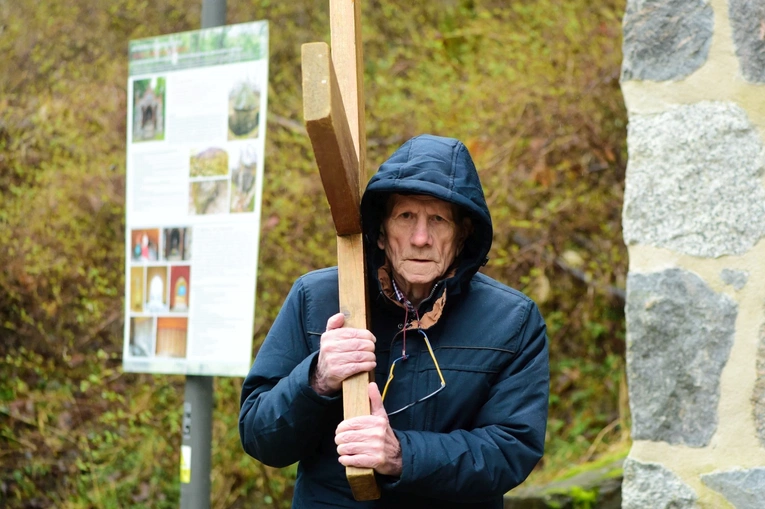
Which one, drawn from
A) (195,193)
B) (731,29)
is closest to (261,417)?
(731,29)

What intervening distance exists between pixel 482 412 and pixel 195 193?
1990 mm

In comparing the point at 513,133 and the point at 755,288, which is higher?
the point at 513,133

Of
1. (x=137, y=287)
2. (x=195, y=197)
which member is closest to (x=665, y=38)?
(x=195, y=197)

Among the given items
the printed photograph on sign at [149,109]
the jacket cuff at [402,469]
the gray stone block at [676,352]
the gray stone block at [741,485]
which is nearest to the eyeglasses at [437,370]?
the jacket cuff at [402,469]

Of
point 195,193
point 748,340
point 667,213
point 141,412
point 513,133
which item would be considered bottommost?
point 141,412

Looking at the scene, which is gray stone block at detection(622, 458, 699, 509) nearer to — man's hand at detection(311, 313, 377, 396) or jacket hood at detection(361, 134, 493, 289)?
jacket hood at detection(361, 134, 493, 289)

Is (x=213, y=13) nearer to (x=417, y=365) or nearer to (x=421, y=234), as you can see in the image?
(x=421, y=234)

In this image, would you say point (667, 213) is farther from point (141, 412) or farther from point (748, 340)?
point (141, 412)

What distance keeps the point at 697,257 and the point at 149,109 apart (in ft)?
7.49

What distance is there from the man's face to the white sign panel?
1497mm

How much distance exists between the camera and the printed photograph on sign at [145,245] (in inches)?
148

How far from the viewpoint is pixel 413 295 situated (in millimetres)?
2104

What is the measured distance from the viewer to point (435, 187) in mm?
1987

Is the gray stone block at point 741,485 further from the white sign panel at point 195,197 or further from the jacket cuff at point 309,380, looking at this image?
the white sign panel at point 195,197
